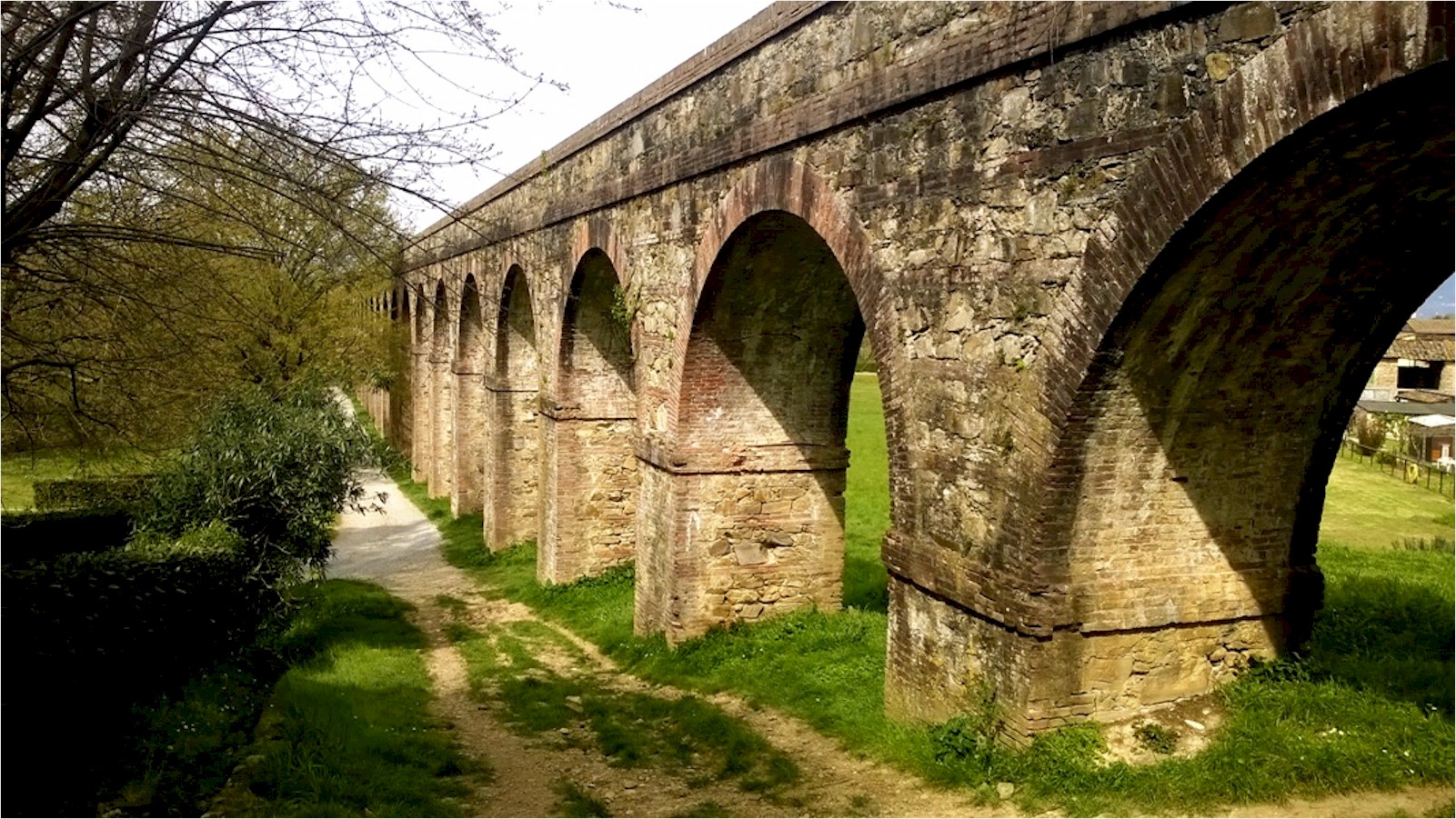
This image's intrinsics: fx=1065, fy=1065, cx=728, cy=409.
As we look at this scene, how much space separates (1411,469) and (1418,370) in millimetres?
16570

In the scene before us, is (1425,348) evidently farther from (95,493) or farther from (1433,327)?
(95,493)

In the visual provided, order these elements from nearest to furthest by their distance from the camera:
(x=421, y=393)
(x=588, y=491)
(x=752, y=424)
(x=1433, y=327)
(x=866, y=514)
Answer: (x=752, y=424) < (x=588, y=491) < (x=866, y=514) < (x=421, y=393) < (x=1433, y=327)

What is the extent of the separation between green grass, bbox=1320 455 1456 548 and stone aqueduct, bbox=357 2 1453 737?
8946mm

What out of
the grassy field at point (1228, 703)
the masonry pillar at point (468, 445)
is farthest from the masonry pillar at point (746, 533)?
the masonry pillar at point (468, 445)

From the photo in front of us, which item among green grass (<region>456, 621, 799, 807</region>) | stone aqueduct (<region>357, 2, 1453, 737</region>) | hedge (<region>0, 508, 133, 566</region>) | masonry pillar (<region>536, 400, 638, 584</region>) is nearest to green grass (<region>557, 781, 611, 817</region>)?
green grass (<region>456, 621, 799, 807</region>)

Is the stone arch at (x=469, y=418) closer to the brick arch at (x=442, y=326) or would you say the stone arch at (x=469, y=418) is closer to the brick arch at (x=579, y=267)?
the brick arch at (x=442, y=326)

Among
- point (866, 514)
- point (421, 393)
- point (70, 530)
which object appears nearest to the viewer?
point (70, 530)

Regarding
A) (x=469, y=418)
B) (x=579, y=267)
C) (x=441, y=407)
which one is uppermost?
(x=579, y=267)

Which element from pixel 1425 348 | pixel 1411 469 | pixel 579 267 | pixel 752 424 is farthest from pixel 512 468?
pixel 1425 348

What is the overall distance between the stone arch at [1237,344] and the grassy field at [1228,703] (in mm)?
347

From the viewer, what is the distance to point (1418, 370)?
117 ft

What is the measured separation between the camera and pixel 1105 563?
5.95m

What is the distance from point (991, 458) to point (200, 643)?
658 cm

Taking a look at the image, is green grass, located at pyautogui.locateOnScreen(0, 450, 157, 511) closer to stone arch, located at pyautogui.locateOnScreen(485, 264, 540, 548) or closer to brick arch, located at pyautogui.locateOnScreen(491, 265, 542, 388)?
stone arch, located at pyautogui.locateOnScreen(485, 264, 540, 548)
